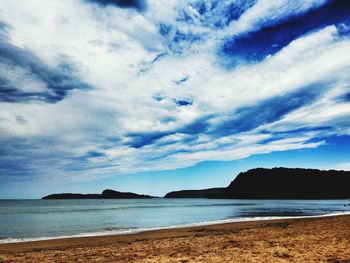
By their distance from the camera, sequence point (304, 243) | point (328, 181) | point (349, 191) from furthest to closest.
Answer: point (328, 181)
point (349, 191)
point (304, 243)

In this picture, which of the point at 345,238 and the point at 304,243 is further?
the point at 345,238

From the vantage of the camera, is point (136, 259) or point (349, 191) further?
point (349, 191)

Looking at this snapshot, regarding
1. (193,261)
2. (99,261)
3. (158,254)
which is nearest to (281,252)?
(193,261)

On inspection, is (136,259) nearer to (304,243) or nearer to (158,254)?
(158,254)

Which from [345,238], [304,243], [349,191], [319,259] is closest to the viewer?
[319,259]

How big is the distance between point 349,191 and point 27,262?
211896 mm

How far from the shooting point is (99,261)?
1068 centimetres

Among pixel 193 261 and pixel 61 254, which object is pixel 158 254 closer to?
pixel 193 261

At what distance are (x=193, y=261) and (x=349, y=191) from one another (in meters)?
210

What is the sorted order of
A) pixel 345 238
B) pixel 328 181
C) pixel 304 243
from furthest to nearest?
pixel 328 181
pixel 345 238
pixel 304 243

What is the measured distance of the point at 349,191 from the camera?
18650 centimetres

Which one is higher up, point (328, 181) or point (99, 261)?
point (328, 181)

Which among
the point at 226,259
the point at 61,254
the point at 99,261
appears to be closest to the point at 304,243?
the point at 226,259

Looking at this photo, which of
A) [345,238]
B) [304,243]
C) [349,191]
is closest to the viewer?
[304,243]
